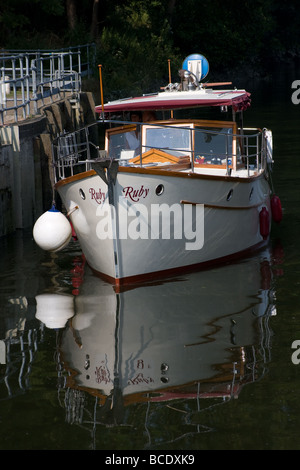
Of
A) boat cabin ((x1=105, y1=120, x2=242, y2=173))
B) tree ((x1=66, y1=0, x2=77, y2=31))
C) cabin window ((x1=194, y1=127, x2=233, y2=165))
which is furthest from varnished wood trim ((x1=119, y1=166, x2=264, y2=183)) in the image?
tree ((x1=66, y1=0, x2=77, y2=31))

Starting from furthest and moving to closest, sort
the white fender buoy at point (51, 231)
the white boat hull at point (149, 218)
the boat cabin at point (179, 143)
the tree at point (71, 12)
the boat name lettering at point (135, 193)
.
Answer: the tree at point (71, 12) < the boat cabin at point (179, 143) < the white fender buoy at point (51, 231) < the white boat hull at point (149, 218) < the boat name lettering at point (135, 193)

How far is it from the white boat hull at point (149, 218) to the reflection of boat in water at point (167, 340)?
40cm

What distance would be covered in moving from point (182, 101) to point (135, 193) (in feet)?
10.1

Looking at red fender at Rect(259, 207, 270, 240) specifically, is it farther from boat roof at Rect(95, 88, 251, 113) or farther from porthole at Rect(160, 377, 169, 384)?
porthole at Rect(160, 377, 169, 384)

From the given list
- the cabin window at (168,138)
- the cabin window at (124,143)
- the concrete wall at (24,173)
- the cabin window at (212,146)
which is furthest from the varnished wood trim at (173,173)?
the concrete wall at (24,173)

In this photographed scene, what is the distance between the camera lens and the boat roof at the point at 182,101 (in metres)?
15.8

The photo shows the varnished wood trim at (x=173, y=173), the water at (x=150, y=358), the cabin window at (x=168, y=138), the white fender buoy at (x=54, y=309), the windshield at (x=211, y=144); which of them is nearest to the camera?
the water at (x=150, y=358)

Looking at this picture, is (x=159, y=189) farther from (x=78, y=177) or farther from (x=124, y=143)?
(x=124, y=143)

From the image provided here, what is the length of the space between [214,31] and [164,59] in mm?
12060

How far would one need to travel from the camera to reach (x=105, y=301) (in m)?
13.7

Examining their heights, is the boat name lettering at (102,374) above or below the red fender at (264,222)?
below

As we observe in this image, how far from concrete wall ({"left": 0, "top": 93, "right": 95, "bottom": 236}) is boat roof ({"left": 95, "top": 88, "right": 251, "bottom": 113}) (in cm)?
239

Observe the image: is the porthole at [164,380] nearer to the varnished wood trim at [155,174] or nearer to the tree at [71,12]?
the varnished wood trim at [155,174]

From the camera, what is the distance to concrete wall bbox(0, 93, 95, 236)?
17.8m
